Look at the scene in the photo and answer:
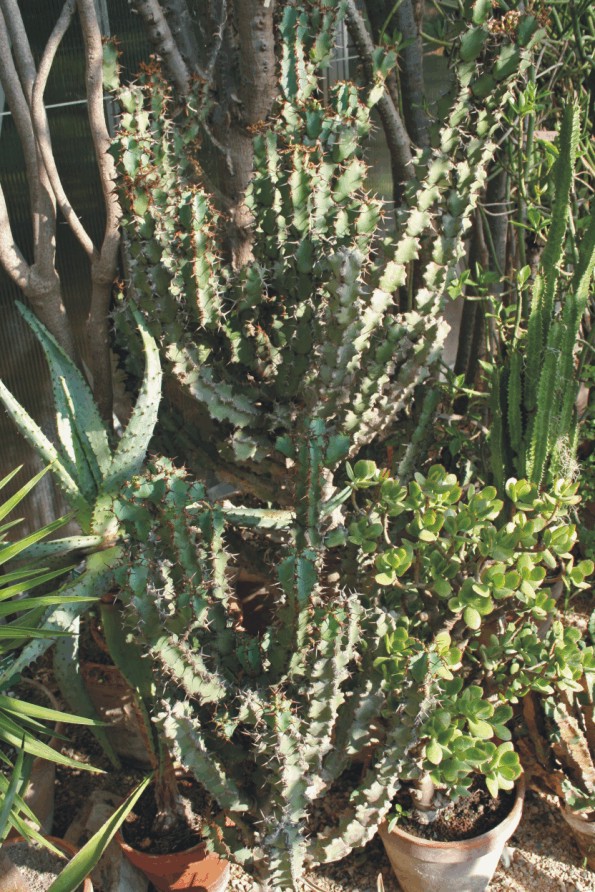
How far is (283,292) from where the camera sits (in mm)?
2260

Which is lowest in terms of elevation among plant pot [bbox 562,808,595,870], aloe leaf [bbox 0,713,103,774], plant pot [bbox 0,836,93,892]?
plant pot [bbox 562,808,595,870]

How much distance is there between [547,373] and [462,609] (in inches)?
26.0

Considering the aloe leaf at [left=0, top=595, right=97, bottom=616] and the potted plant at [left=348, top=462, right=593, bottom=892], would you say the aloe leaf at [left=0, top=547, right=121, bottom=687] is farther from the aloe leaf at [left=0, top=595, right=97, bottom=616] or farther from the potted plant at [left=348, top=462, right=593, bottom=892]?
the potted plant at [left=348, top=462, right=593, bottom=892]

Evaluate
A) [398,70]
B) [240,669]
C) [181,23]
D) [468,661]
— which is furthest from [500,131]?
[240,669]

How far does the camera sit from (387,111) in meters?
2.65

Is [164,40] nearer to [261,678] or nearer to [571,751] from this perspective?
[261,678]

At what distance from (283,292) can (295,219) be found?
20cm

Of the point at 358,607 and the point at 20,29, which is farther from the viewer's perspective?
the point at 20,29

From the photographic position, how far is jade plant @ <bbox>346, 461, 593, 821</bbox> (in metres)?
1.74

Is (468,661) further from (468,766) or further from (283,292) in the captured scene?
(283,292)

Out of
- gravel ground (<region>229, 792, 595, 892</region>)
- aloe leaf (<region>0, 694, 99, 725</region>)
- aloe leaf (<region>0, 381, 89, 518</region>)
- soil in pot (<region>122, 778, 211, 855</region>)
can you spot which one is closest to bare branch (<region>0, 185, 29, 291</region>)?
aloe leaf (<region>0, 381, 89, 518</region>)

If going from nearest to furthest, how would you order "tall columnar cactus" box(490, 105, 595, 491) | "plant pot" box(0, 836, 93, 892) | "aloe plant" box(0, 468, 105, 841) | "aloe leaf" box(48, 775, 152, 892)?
"aloe leaf" box(48, 775, 152, 892) < "aloe plant" box(0, 468, 105, 841) < "plant pot" box(0, 836, 93, 892) < "tall columnar cactus" box(490, 105, 595, 491)

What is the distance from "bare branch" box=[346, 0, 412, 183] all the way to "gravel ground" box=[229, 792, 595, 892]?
1976 mm

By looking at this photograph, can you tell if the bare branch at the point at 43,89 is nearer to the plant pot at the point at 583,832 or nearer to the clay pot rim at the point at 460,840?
the clay pot rim at the point at 460,840
